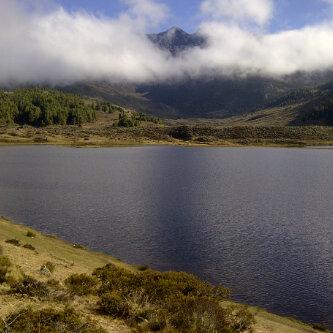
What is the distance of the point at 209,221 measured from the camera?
201 ft

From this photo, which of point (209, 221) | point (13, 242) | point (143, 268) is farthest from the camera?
point (209, 221)

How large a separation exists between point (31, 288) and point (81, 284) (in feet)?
11.5

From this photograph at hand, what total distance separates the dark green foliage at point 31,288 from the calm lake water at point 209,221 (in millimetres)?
16359

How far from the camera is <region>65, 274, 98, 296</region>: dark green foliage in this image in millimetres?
26078

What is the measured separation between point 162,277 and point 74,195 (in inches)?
2202

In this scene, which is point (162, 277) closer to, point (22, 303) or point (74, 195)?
point (22, 303)

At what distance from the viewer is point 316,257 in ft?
149

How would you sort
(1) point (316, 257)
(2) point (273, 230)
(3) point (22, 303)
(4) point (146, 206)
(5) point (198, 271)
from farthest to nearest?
1. (4) point (146, 206)
2. (2) point (273, 230)
3. (1) point (316, 257)
4. (5) point (198, 271)
5. (3) point (22, 303)

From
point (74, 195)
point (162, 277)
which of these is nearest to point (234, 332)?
point (162, 277)

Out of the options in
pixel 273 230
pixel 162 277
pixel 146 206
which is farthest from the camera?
pixel 146 206

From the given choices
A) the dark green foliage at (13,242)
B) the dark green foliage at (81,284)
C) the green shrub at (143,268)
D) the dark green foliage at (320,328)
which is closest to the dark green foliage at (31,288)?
the dark green foliage at (81,284)

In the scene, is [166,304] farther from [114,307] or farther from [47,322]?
[47,322]

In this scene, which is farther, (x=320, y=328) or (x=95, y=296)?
(x=320, y=328)

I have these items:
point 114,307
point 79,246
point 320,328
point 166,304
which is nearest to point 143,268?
point 79,246
